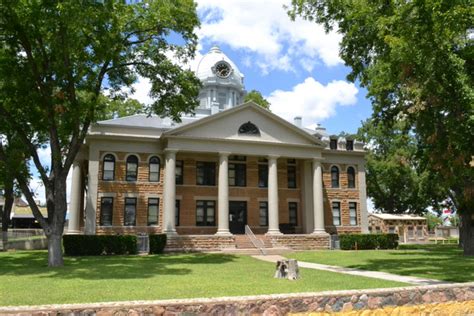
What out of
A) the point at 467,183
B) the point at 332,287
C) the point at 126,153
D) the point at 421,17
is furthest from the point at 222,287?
the point at 126,153

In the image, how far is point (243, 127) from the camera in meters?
33.2

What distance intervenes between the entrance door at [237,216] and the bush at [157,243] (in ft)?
23.0

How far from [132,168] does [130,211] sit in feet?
10.3

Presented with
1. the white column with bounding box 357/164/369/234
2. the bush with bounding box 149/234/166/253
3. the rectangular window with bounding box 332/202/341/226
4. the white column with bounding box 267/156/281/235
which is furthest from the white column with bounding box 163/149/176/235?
the white column with bounding box 357/164/369/234

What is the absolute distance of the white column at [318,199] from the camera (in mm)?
33531

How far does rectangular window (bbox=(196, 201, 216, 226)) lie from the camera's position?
3362 centimetres

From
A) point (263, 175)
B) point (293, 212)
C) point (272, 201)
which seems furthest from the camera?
point (293, 212)

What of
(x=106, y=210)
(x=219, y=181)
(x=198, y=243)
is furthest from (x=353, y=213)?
(x=106, y=210)

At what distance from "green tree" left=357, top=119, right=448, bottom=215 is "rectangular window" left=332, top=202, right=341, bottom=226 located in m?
11.7

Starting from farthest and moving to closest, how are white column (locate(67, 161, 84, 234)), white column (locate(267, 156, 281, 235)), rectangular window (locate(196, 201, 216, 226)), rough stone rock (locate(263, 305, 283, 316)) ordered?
rectangular window (locate(196, 201, 216, 226)), white column (locate(267, 156, 281, 235)), white column (locate(67, 161, 84, 234)), rough stone rock (locate(263, 305, 283, 316))

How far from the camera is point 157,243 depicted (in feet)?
92.6

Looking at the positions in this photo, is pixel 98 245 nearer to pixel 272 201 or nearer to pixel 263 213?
pixel 272 201

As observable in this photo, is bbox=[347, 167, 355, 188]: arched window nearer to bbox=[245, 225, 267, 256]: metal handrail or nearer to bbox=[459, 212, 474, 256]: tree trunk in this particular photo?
bbox=[245, 225, 267, 256]: metal handrail

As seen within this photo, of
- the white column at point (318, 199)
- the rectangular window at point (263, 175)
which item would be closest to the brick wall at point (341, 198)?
the white column at point (318, 199)
